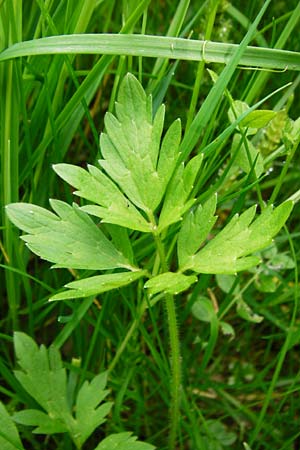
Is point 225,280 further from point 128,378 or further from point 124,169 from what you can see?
point 124,169

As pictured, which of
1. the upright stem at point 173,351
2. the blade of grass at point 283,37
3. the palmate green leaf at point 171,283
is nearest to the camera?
the palmate green leaf at point 171,283

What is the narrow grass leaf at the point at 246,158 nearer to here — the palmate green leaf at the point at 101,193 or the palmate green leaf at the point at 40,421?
the palmate green leaf at the point at 101,193

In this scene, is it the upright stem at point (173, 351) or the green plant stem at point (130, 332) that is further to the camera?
the green plant stem at point (130, 332)

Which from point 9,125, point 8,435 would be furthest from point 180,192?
point 8,435

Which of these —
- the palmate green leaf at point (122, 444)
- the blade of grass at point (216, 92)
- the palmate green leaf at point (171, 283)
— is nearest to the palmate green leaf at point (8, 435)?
the palmate green leaf at point (122, 444)

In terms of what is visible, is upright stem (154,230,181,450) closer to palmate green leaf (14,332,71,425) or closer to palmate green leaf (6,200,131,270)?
palmate green leaf (6,200,131,270)

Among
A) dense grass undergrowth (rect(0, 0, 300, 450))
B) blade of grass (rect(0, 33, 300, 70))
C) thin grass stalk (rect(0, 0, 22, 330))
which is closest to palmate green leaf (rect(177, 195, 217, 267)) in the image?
dense grass undergrowth (rect(0, 0, 300, 450))

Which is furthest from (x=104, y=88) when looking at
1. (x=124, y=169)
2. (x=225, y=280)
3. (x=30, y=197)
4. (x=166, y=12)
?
(x=124, y=169)
